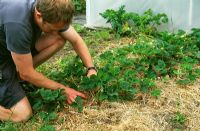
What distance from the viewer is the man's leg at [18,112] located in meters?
3.46

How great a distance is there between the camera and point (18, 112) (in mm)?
3482

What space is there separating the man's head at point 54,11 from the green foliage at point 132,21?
7.93 feet

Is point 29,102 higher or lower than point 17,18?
lower

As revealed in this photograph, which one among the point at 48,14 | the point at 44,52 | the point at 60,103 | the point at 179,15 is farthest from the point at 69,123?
the point at 179,15

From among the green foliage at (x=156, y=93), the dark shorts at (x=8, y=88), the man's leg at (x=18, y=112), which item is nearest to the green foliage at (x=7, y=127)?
the man's leg at (x=18, y=112)

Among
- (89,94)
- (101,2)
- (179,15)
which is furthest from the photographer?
(101,2)

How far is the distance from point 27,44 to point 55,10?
0.35 metres

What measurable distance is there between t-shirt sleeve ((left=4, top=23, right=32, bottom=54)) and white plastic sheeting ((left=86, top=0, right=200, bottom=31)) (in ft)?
8.60

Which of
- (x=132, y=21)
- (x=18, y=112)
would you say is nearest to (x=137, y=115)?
(x=18, y=112)

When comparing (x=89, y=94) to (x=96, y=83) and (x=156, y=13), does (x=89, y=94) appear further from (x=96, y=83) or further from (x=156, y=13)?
(x=156, y=13)

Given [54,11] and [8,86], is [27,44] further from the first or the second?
[8,86]

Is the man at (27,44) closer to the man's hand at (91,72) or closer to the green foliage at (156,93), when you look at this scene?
the man's hand at (91,72)

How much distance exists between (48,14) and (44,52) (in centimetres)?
78

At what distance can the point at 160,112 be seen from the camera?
11.9 ft
